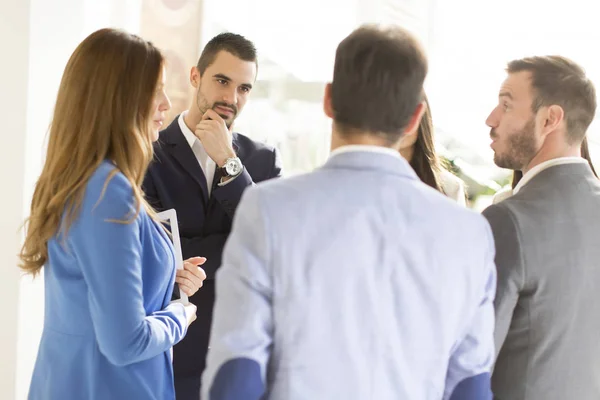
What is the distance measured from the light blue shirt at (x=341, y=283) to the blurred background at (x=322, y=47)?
77.3 inches

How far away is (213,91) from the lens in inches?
97.8

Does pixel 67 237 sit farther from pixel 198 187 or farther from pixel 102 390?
pixel 198 187

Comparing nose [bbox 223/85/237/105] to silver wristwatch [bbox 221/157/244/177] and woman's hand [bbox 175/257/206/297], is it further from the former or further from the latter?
woman's hand [bbox 175/257/206/297]

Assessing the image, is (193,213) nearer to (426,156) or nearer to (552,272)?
(426,156)

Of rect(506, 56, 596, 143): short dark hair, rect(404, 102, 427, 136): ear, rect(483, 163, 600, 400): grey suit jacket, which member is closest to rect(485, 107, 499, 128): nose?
rect(506, 56, 596, 143): short dark hair

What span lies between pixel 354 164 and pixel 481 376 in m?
0.47

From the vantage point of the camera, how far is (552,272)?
5.26 ft

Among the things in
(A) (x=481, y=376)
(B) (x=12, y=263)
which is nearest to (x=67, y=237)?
(A) (x=481, y=376)

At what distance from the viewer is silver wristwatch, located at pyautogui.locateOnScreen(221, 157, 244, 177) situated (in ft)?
7.27

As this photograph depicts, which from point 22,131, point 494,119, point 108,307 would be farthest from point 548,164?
point 22,131

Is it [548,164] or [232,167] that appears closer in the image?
[548,164]

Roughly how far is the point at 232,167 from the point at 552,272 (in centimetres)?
102

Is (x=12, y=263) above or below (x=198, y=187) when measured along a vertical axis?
below

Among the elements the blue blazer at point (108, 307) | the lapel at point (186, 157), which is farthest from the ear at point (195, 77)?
the blue blazer at point (108, 307)
